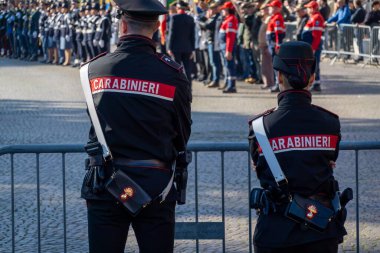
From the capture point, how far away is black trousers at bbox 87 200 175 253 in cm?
494

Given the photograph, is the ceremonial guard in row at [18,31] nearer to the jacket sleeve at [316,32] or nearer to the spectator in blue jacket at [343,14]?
the spectator in blue jacket at [343,14]

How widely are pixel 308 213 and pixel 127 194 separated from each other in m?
0.85

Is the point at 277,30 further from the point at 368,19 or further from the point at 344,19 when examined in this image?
the point at 344,19

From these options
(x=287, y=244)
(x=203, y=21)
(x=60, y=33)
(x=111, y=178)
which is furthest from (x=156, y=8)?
(x=60, y=33)

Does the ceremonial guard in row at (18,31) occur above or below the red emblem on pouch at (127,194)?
below

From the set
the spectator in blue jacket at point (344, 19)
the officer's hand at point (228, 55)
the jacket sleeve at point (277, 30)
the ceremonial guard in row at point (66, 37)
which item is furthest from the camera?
the ceremonial guard in row at point (66, 37)

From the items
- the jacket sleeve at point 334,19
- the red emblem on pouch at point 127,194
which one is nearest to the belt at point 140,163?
the red emblem on pouch at point 127,194

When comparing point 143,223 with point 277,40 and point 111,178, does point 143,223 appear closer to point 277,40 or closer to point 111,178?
point 111,178

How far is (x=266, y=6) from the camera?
69.6ft

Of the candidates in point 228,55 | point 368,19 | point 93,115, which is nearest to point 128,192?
point 93,115

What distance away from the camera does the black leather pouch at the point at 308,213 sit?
490 centimetres

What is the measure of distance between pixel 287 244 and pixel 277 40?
608 inches

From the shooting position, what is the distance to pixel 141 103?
5.00m

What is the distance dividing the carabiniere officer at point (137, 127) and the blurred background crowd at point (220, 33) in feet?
18.6
